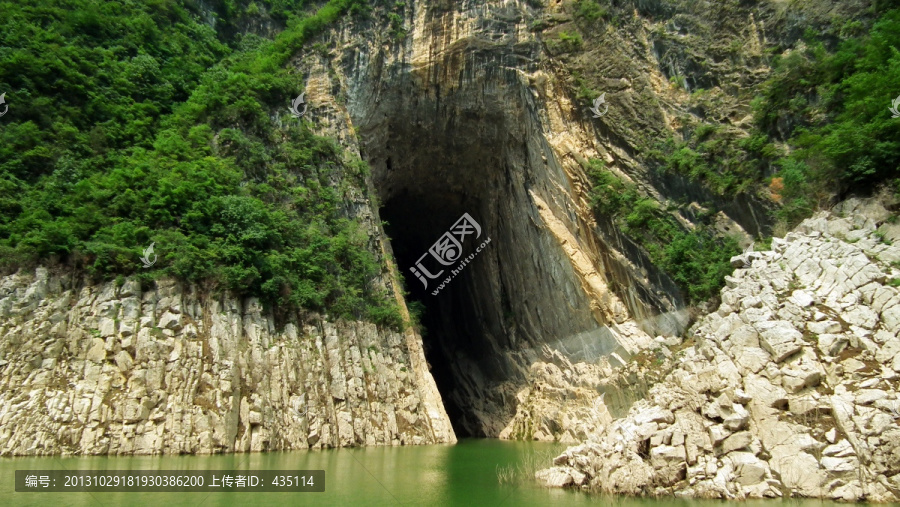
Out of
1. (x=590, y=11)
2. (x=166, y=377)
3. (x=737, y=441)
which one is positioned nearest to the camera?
(x=737, y=441)

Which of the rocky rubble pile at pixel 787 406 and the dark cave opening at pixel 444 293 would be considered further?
the dark cave opening at pixel 444 293

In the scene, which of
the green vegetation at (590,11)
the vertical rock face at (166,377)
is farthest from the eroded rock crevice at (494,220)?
the vertical rock face at (166,377)

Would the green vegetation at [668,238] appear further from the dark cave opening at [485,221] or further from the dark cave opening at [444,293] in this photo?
the dark cave opening at [444,293]

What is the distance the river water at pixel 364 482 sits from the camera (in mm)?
6961

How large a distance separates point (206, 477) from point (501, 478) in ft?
15.6

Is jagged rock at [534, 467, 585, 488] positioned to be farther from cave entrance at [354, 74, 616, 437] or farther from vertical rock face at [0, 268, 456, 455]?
cave entrance at [354, 74, 616, 437]

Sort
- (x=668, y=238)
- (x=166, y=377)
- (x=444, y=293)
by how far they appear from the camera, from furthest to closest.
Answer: (x=444, y=293) < (x=668, y=238) < (x=166, y=377)

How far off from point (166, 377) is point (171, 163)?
6.86m

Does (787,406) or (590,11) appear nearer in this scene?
(787,406)

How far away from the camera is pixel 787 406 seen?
8.07m

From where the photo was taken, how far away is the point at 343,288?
57.7 ft

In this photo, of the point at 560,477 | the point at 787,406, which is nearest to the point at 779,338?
the point at 787,406

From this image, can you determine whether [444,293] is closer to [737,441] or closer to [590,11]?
[590,11]

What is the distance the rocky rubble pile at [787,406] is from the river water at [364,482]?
18.6 inches
